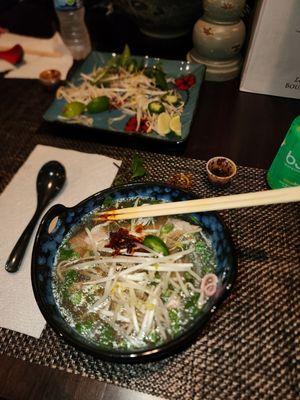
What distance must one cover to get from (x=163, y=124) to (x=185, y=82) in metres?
0.35

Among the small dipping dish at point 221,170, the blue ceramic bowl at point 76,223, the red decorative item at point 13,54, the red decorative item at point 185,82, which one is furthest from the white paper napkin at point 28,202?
the red decorative item at point 13,54

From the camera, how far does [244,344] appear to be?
806 mm

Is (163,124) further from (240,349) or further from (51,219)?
(240,349)

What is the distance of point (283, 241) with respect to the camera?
0.99m

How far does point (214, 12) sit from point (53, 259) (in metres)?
1.29

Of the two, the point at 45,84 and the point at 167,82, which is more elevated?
the point at 167,82

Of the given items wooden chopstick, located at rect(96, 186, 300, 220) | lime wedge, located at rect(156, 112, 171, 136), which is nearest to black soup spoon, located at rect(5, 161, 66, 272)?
wooden chopstick, located at rect(96, 186, 300, 220)

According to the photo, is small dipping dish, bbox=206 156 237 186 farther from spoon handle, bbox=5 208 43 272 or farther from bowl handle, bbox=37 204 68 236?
spoon handle, bbox=5 208 43 272

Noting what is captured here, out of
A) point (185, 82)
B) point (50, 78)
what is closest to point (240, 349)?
point (185, 82)

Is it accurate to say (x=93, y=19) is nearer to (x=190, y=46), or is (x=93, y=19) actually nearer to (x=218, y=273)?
(x=190, y=46)

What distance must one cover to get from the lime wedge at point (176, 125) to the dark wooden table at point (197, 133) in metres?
0.07

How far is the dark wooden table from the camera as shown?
2.57 feet

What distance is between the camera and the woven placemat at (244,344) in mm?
757

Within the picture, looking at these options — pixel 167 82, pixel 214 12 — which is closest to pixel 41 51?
pixel 167 82
